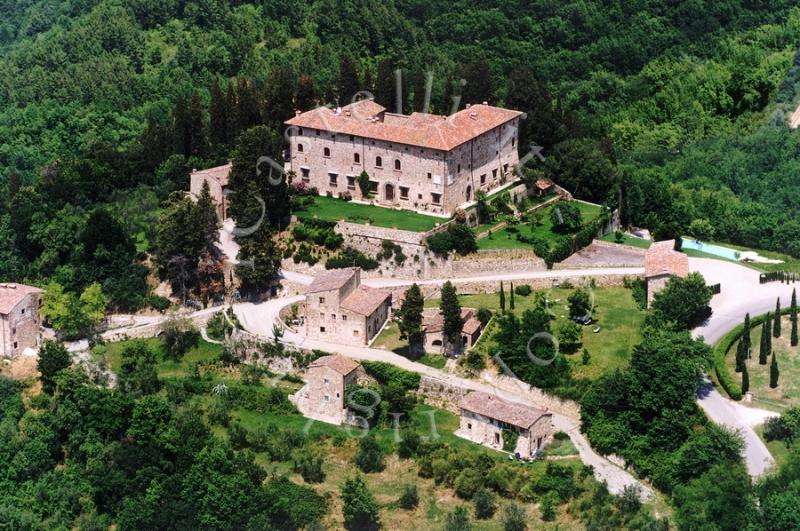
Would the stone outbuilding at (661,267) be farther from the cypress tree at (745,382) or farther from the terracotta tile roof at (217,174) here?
the terracotta tile roof at (217,174)

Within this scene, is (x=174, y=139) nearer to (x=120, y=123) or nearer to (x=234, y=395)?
(x=120, y=123)

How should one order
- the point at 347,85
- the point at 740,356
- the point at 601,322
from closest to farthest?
1. the point at 740,356
2. the point at 601,322
3. the point at 347,85

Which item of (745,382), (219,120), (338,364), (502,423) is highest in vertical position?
(219,120)

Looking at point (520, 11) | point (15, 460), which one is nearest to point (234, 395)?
point (15, 460)

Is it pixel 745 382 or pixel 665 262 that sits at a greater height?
pixel 665 262

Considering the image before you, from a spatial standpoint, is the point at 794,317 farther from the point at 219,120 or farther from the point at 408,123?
the point at 219,120

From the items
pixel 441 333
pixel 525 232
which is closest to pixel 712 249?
pixel 525 232
